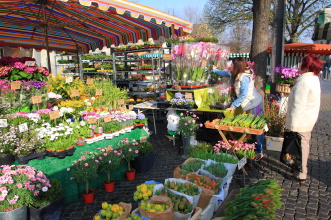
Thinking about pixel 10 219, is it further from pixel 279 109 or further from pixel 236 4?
pixel 236 4

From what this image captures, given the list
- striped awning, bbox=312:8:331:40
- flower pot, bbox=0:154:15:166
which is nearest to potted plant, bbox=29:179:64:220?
flower pot, bbox=0:154:15:166

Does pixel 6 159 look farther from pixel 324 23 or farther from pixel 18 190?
pixel 324 23

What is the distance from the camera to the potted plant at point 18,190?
250 cm

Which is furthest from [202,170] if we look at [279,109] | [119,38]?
[119,38]

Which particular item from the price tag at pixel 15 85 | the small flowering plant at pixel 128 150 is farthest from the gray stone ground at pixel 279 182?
the price tag at pixel 15 85

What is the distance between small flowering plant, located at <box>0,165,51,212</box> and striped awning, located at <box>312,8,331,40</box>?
338 cm

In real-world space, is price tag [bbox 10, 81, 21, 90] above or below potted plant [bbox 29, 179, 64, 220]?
above

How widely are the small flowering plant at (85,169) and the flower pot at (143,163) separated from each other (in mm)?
872

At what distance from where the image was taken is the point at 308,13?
56.8ft

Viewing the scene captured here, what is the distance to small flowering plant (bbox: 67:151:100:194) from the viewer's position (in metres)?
3.18

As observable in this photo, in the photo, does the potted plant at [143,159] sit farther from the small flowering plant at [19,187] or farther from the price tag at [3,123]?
the price tag at [3,123]

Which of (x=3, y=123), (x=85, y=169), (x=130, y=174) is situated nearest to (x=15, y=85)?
(x=3, y=123)

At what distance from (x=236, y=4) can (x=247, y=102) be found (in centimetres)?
1321

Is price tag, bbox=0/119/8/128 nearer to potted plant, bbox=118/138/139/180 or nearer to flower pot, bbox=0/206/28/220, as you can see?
flower pot, bbox=0/206/28/220
